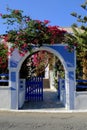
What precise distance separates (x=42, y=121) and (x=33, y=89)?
6.45 m

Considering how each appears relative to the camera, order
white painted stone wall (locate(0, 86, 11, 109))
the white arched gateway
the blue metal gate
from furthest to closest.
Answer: the blue metal gate, the white arched gateway, white painted stone wall (locate(0, 86, 11, 109))

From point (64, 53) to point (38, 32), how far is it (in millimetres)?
1617

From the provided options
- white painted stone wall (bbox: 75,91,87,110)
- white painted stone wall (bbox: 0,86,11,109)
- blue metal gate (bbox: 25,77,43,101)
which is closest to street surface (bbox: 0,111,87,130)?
white painted stone wall (bbox: 0,86,11,109)

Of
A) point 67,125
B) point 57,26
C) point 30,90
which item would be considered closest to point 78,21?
point 57,26

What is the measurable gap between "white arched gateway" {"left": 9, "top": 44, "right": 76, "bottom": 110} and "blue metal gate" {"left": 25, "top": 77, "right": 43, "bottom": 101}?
10.6ft

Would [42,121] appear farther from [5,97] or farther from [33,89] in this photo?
[33,89]

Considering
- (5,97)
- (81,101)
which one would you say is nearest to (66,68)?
(81,101)

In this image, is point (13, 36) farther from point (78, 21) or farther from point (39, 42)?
point (78, 21)

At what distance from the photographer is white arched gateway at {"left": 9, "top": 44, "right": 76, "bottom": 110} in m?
15.1

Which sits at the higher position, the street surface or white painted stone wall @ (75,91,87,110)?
white painted stone wall @ (75,91,87,110)

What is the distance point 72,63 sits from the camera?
1532 centimetres

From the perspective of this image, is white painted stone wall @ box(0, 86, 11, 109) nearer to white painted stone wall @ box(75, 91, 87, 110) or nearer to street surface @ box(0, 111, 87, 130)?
street surface @ box(0, 111, 87, 130)

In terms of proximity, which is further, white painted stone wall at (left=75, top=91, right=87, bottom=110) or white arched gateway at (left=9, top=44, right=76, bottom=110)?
white arched gateway at (left=9, top=44, right=76, bottom=110)

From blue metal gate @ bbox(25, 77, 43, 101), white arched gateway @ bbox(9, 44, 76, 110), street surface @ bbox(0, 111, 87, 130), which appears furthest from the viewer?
blue metal gate @ bbox(25, 77, 43, 101)
